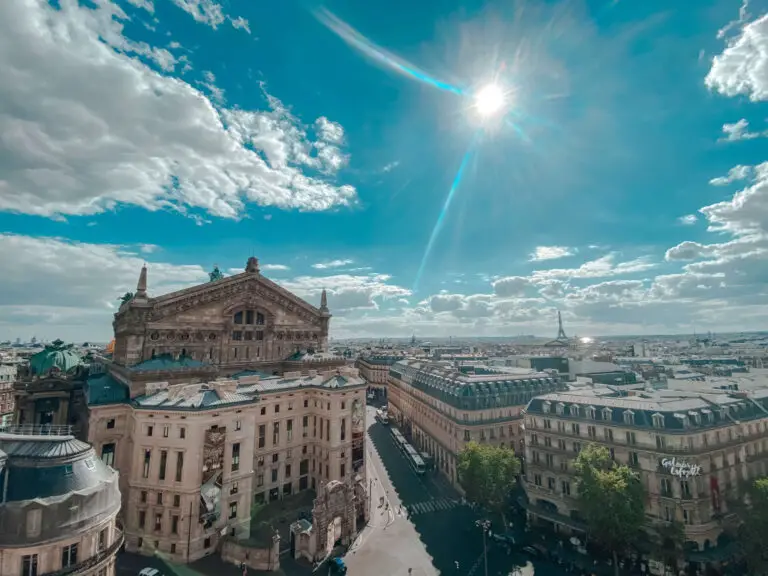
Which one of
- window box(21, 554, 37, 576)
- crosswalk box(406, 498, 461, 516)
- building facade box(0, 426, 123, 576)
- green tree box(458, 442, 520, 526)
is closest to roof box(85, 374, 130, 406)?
building facade box(0, 426, 123, 576)

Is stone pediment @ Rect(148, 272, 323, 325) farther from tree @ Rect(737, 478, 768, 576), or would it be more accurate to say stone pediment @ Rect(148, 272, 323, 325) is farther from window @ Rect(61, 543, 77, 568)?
tree @ Rect(737, 478, 768, 576)

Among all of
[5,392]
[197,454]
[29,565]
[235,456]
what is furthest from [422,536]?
[5,392]

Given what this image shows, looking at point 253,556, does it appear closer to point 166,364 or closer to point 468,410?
point 166,364

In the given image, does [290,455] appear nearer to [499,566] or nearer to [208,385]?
[208,385]

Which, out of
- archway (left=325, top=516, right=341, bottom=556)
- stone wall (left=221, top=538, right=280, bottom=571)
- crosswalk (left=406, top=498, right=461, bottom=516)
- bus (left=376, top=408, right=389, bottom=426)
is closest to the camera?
stone wall (left=221, top=538, right=280, bottom=571)

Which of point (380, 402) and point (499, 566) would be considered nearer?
point (499, 566)

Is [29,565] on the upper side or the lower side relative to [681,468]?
upper

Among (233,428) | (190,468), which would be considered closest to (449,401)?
(233,428)
